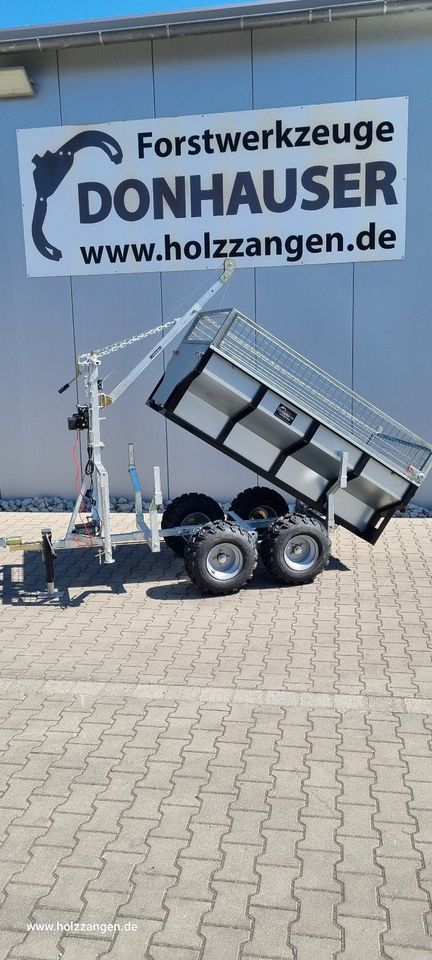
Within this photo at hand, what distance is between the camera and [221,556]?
686 cm

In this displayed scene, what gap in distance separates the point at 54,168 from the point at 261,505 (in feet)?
17.0

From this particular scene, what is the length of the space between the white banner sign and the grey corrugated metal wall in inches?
6.7

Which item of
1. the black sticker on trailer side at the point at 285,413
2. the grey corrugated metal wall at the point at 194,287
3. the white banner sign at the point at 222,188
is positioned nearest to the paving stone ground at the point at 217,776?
the black sticker on trailer side at the point at 285,413

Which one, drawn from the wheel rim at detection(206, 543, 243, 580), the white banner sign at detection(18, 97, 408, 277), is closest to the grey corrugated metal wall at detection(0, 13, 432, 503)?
the white banner sign at detection(18, 97, 408, 277)

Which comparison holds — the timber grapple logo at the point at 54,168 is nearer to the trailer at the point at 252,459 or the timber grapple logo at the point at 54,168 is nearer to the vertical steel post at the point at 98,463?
the trailer at the point at 252,459

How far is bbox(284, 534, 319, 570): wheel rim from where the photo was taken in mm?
7027

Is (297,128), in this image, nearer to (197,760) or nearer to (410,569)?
(410,569)

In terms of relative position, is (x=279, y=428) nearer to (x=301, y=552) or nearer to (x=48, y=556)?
(x=301, y=552)

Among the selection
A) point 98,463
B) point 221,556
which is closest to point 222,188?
point 98,463

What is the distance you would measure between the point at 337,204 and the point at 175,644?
19.8 feet

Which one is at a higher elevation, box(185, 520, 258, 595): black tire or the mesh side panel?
the mesh side panel

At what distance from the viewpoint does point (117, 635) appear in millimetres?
6102

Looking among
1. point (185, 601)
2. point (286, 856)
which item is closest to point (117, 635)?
point (185, 601)

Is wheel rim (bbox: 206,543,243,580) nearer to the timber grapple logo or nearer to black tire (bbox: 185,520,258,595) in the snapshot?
black tire (bbox: 185,520,258,595)
